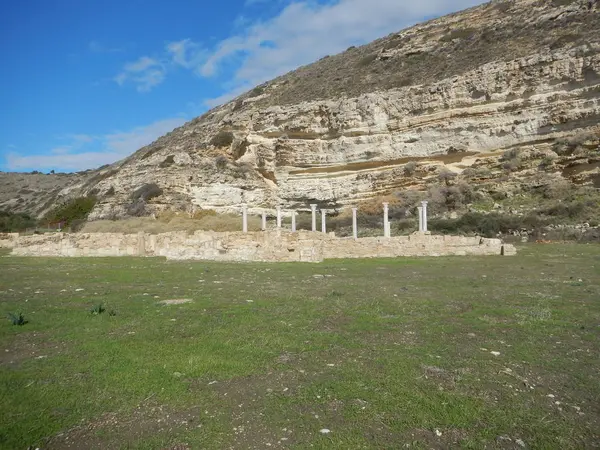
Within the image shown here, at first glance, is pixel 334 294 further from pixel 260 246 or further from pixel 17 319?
pixel 260 246

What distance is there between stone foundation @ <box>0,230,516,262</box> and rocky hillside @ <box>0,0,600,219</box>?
17530mm

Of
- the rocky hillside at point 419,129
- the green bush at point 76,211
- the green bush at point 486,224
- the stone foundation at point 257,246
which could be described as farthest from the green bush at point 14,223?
the green bush at point 486,224

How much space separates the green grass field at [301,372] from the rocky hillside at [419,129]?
33973mm

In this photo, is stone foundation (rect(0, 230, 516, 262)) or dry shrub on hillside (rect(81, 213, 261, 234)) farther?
dry shrub on hillside (rect(81, 213, 261, 234))

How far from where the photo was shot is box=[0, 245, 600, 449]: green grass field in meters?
3.67

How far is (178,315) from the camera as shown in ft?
25.5

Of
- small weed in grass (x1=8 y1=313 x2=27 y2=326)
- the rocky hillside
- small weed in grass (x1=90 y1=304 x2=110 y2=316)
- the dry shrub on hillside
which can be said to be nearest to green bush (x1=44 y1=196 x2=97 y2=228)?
the rocky hillside

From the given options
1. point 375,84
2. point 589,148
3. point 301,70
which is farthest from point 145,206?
point 589,148

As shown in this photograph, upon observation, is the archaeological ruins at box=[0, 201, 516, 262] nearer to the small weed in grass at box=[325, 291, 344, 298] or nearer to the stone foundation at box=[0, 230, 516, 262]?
the stone foundation at box=[0, 230, 516, 262]

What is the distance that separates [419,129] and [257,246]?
28393mm

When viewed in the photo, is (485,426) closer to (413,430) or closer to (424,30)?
(413,430)

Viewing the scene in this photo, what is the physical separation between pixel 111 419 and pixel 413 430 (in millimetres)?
2720

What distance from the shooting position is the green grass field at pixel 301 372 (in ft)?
12.0

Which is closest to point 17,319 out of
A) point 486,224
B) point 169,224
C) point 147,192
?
point 486,224
